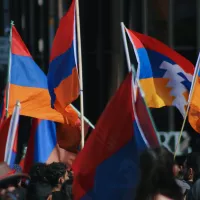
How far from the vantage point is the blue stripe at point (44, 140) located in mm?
9439

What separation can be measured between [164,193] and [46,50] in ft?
41.8

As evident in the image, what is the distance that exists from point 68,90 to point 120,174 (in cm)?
376

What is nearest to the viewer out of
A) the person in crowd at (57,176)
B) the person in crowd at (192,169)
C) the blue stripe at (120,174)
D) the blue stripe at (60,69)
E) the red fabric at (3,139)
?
the blue stripe at (120,174)

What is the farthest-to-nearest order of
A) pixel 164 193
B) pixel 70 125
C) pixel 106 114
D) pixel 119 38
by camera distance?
1. pixel 119 38
2. pixel 70 125
3. pixel 106 114
4. pixel 164 193

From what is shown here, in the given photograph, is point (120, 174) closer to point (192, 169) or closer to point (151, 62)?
point (192, 169)

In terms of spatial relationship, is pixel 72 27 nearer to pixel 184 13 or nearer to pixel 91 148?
pixel 91 148

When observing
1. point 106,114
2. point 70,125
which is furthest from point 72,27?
point 106,114

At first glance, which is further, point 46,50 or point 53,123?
point 46,50

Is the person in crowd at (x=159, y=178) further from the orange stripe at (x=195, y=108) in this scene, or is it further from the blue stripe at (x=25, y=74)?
the blue stripe at (x=25, y=74)

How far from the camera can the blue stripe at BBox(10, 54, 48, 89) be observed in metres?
10.2

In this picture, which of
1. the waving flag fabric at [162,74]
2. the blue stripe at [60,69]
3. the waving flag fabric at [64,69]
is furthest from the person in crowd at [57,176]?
the waving flag fabric at [162,74]

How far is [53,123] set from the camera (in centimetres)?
995

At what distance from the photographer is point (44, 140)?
31.6ft

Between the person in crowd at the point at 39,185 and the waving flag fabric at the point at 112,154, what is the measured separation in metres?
1.98
